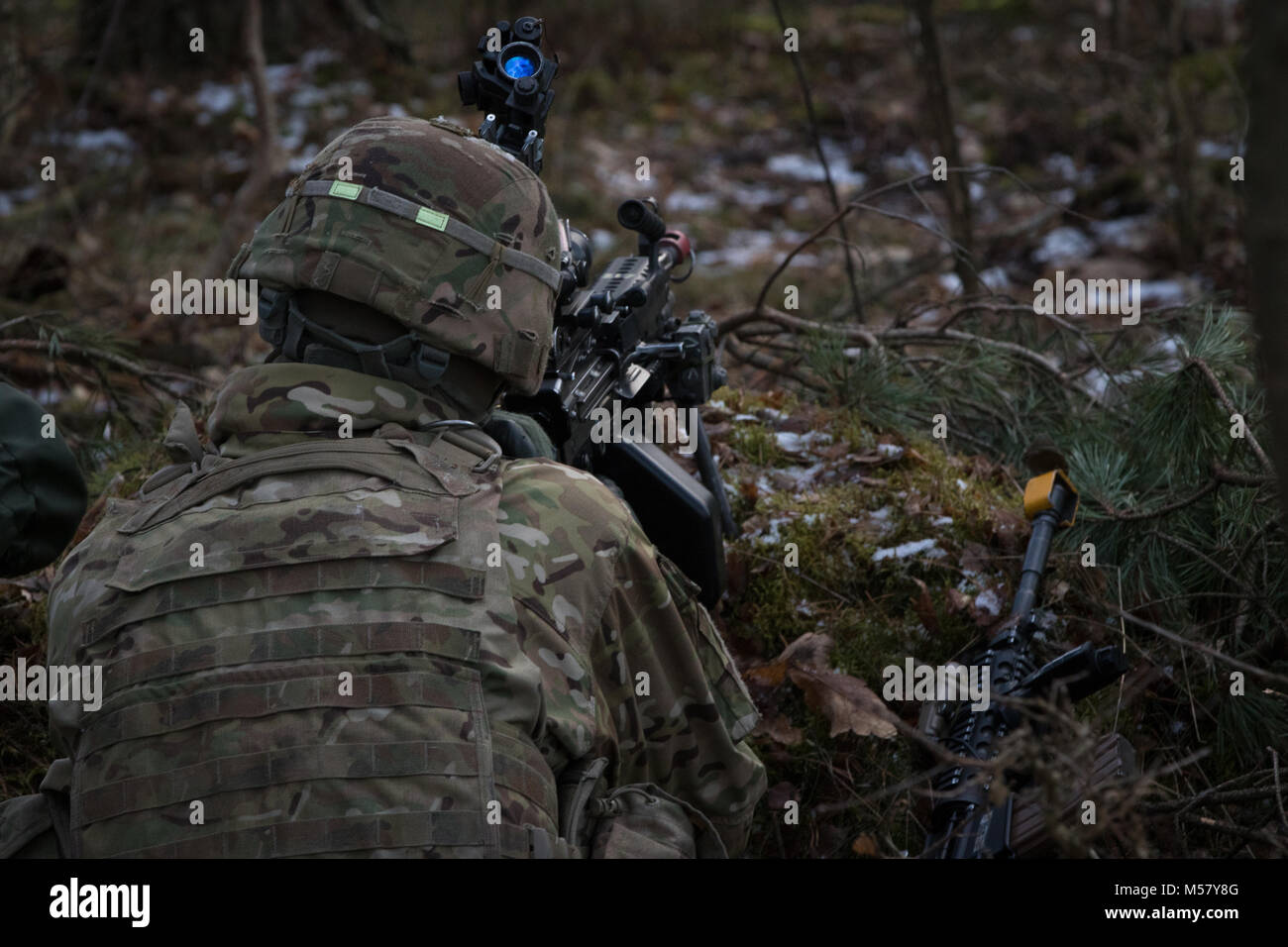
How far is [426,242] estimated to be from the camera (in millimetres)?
2400

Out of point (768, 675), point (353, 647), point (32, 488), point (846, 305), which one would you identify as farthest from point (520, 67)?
point (846, 305)

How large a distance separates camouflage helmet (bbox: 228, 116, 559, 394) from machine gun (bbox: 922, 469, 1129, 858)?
4.03ft

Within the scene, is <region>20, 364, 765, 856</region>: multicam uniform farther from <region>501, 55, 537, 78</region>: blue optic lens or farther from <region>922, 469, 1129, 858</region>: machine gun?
<region>501, 55, 537, 78</region>: blue optic lens

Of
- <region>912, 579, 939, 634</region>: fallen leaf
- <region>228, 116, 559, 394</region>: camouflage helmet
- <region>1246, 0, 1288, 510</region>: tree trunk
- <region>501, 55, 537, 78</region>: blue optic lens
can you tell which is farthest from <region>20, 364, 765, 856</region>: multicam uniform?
<region>912, 579, 939, 634</region>: fallen leaf

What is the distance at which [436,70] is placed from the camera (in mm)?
11734

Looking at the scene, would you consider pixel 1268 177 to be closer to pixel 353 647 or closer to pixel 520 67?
pixel 353 647

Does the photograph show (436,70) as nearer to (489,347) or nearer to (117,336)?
(117,336)

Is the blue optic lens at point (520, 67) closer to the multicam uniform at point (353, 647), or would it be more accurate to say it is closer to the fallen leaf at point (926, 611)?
the multicam uniform at point (353, 647)

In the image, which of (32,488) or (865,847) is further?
(865,847)

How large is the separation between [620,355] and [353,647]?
146 centimetres

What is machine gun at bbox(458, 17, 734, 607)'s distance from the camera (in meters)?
2.95

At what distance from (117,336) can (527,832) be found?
3.10m

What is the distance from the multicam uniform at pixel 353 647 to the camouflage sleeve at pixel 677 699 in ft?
0.04
